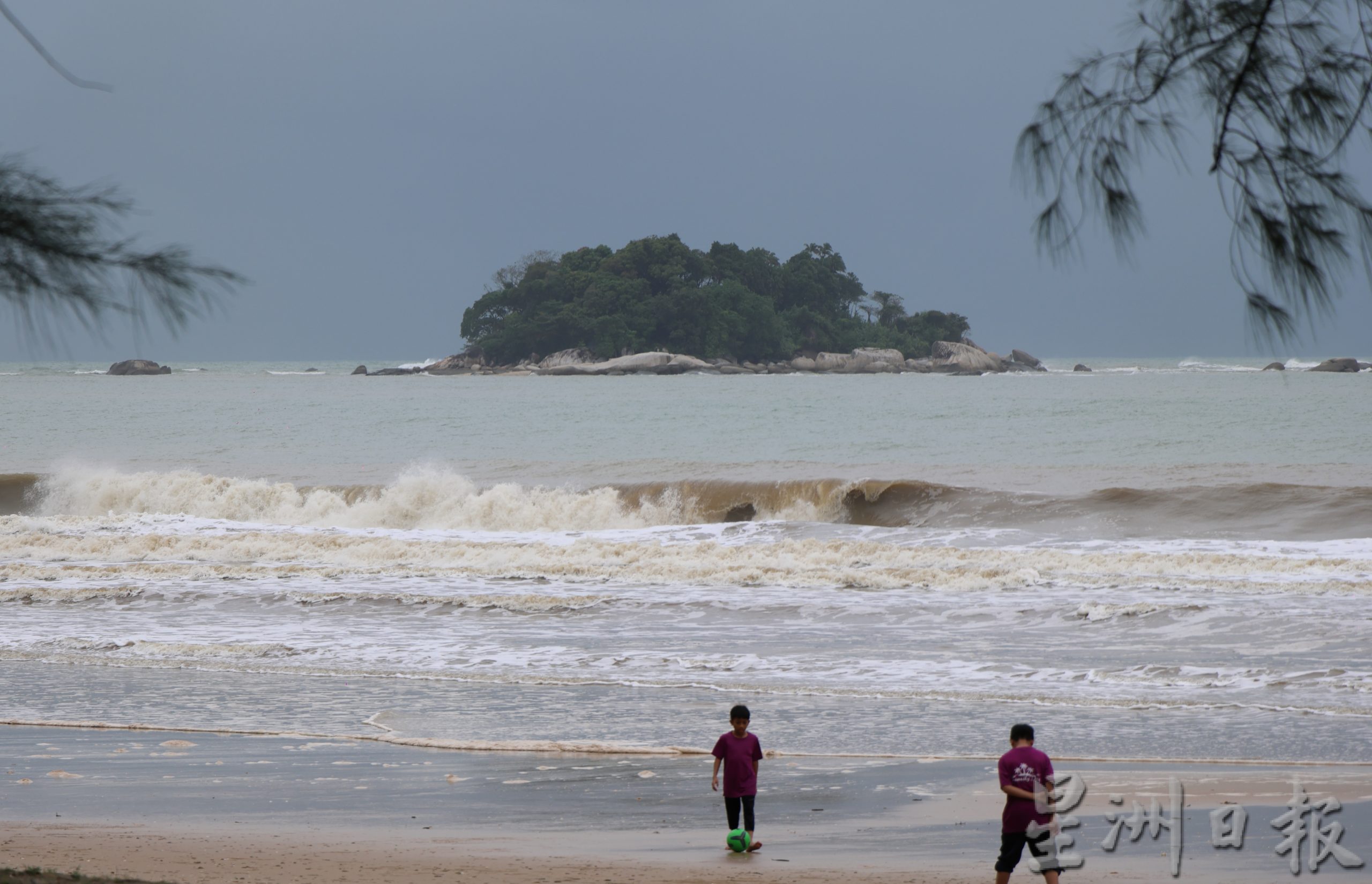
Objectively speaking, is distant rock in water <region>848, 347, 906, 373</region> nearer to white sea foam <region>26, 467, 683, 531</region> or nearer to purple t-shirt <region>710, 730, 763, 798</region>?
white sea foam <region>26, 467, 683, 531</region>

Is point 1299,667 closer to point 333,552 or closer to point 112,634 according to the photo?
point 112,634

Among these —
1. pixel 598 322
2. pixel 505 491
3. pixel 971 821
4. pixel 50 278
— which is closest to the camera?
pixel 50 278

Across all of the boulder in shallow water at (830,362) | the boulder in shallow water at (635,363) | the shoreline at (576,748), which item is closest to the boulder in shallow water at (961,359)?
the boulder in shallow water at (830,362)

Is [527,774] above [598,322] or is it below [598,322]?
below

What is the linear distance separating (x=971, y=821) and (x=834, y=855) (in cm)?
103

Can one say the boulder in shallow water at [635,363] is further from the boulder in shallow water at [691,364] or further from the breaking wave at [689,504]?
the breaking wave at [689,504]

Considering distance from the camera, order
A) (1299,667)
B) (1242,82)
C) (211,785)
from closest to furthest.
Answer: (1242,82) < (211,785) < (1299,667)

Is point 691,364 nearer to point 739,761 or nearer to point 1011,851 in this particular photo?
point 739,761

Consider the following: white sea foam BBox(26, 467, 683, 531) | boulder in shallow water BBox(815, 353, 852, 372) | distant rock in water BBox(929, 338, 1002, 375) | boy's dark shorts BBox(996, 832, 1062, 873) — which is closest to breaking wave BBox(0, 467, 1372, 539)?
white sea foam BBox(26, 467, 683, 531)

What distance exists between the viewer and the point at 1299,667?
1085 cm

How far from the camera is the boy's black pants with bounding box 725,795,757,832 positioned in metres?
6.26

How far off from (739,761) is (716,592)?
31.3 ft

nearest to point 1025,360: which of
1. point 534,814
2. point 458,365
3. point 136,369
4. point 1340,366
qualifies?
point 1340,366

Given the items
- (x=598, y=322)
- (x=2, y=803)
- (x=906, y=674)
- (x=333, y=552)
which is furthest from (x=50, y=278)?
(x=598, y=322)
